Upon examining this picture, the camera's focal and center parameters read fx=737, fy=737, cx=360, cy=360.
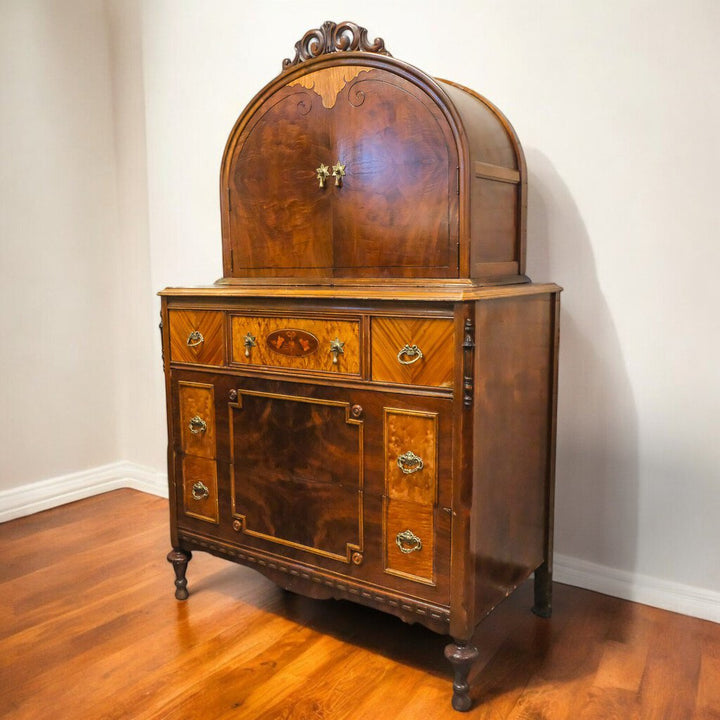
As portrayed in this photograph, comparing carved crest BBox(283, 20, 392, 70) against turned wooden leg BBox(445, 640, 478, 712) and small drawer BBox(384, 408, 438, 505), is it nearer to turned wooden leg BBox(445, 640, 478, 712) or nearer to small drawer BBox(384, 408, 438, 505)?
small drawer BBox(384, 408, 438, 505)

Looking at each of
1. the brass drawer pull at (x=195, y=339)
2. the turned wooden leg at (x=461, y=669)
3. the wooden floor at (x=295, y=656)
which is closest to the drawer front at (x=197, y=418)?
the brass drawer pull at (x=195, y=339)

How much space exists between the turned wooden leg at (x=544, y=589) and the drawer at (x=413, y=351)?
870 mm

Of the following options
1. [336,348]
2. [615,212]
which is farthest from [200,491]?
[615,212]

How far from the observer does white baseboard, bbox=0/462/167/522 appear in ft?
10.8

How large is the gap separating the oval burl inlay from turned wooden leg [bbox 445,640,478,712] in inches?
34.0

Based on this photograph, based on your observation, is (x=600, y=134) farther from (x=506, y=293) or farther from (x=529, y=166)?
(x=506, y=293)

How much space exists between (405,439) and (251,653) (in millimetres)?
800

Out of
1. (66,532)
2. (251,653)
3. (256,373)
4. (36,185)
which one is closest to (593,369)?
(256,373)

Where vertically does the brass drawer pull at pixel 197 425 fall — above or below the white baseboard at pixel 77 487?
above

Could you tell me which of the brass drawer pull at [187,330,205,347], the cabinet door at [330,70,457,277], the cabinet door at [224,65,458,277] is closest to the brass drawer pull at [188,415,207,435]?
the brass drawer pull at [187,330,205,347]

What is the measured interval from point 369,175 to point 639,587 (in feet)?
5.14

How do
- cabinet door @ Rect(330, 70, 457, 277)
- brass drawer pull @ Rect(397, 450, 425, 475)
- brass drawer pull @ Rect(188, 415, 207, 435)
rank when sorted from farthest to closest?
brass drawer pull @ Rect(188, 415, 207, 435) → cabinet door @ Rect(330, 70, 457, 277) → brass drawer pull @ Rect(397, 450, 425, 475)

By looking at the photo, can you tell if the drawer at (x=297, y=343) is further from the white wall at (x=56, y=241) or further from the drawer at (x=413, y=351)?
→ the white wall at (x=56, y=241)

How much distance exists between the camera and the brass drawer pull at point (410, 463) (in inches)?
74.3
